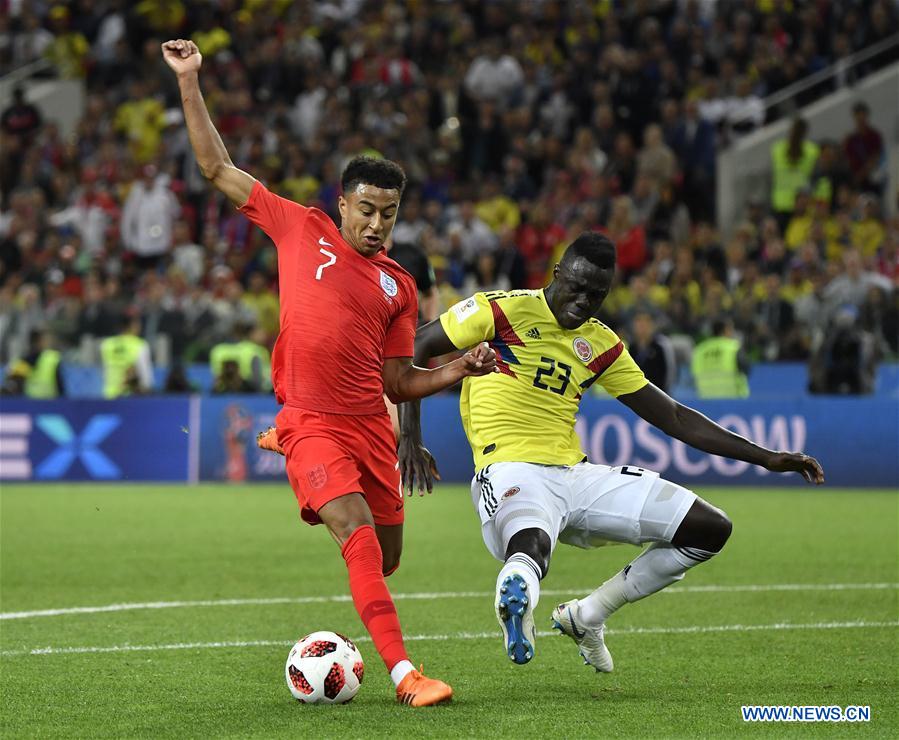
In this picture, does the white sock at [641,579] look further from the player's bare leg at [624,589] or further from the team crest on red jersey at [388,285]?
the team crest on red jersey at [388,285]

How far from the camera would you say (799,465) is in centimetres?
708

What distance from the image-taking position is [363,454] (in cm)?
662

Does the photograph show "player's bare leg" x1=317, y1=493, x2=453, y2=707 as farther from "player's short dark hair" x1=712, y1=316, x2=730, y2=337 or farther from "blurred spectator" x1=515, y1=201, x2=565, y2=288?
"blurred spectator" x1=515, y1=201, x2=565, y2=288

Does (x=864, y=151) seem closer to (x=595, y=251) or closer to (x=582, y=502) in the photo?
(x=595, y=251)

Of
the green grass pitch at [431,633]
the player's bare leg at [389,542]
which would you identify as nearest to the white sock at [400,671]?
the green grass pitch at [431,633]

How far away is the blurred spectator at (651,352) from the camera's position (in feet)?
59.4

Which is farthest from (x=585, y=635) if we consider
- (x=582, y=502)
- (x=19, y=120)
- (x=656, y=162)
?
(x=19, y=120)

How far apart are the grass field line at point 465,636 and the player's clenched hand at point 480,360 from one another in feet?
8.18

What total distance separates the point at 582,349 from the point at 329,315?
1362 millimetres

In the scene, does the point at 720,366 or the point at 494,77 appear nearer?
the point at 720,366

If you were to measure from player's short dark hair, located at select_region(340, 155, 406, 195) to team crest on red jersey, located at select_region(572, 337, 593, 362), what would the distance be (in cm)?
123

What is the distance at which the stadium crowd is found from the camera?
19.9m

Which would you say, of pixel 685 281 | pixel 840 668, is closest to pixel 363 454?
pixel 840 668

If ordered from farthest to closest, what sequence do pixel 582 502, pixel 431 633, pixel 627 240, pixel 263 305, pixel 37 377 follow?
pixel 263 305 → pixel 627 240 → pixel 37 377 → pixel 431 633 → pixel 582 502
